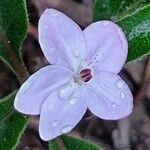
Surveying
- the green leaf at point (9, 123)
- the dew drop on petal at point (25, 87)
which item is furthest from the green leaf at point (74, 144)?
the dew drop on petal at point (25, 87)

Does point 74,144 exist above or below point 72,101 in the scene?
below

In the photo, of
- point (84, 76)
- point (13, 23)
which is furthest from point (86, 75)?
point (13, 23)

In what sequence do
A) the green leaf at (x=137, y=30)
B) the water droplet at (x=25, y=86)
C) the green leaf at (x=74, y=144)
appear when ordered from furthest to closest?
the green leaf at (x=74, y=144) → the green leaf at (x=137, y=30) → the water droplet at (x=25, y=86)

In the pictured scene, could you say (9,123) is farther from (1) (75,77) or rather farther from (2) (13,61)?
(1) (75,77)

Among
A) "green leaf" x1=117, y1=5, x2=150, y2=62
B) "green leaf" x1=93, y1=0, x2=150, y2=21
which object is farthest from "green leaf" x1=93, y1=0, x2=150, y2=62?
"green leaf" x1=93, y1=0, x2=150, y2=21

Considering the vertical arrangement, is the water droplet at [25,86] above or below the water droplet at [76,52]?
below

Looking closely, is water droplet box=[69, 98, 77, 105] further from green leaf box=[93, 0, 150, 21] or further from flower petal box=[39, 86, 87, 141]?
green leaf box=[93, 0, 150, 21]

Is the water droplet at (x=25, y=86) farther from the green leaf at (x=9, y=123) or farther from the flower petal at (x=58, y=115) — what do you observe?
the green leaf at (x=9, y=123)
